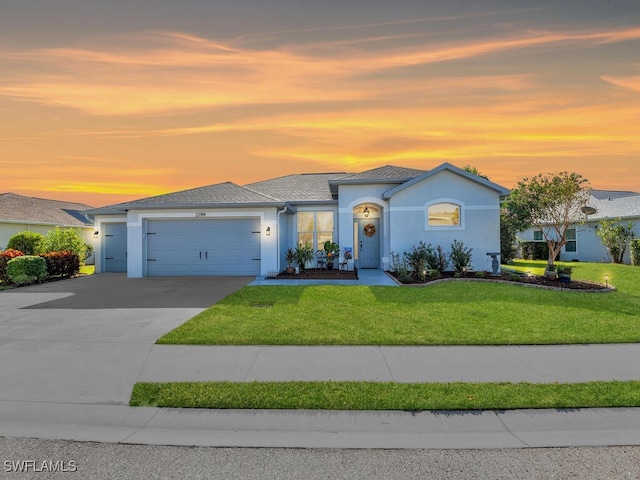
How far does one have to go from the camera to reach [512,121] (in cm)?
1285

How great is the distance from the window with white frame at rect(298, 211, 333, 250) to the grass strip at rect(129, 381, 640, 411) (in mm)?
13215

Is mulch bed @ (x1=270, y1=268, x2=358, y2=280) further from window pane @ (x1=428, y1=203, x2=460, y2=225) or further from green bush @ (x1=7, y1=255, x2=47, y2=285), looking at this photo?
green bush @ (x1=7, y1=255, x2=47, y2=285)

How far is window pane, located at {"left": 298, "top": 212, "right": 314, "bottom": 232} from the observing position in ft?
58.2

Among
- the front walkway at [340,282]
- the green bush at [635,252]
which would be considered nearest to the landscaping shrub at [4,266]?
the front walkway at [340,282]

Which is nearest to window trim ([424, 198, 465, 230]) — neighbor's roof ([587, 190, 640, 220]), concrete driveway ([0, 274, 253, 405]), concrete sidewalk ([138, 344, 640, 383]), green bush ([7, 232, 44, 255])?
concrete driveway ([0, 274, 253, 405])

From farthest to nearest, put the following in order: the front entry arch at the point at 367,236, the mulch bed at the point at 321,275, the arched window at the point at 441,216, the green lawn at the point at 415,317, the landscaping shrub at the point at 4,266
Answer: the front entry arch at the point at 367,236 < the arched window at the point at 441,216 < the landscaping shrub at the point at 4,266 < the mulch bed at the point at 321,275 < the green lawn at the point at 415,317

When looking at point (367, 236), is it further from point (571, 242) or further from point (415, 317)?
point (571, 242)

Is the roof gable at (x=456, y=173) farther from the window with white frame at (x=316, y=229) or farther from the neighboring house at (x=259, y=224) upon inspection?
the window with white frame at (x=316, y=229)

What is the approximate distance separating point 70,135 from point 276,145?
330 inches

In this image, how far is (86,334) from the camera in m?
6.80

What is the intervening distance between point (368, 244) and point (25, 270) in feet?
50.1

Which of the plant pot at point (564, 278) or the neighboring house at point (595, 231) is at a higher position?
the neighboring house at point (595, 231)

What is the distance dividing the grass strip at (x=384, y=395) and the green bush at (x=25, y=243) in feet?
60.3

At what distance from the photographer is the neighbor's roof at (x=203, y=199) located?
14914 millimetres
